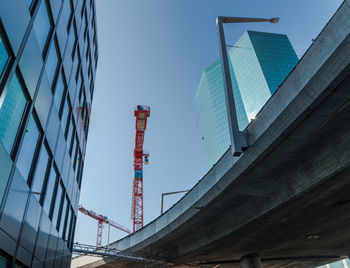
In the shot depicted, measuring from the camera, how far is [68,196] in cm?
2122

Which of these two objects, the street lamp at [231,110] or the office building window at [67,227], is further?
the office building window at [67,227]

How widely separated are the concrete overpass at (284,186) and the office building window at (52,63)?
11173mm

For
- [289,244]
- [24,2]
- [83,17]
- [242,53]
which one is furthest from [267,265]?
[242,53]

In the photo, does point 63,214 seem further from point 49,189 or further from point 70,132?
point 70,132

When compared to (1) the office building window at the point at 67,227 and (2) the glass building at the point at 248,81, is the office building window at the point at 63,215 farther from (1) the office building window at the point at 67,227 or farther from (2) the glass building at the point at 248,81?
(2) the glass building at the point at 248,81

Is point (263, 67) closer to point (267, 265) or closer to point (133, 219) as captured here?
point (133, 219)

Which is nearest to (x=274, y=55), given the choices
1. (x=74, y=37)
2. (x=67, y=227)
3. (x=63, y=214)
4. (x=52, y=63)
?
(x=74, y=37)

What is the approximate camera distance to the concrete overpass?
37.2ft

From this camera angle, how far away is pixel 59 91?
58.2 ft

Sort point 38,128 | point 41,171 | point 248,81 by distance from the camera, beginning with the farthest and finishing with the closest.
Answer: point 248,81 < point 41,171 < point 38,128

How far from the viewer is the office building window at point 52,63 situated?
15.1 m

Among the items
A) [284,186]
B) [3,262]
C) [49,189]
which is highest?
[49,189]

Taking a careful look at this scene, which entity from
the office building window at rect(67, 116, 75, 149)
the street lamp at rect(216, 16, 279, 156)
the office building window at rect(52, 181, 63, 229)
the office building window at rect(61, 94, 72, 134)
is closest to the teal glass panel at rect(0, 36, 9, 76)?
the office building window at rect(61, 94, 72, 134)

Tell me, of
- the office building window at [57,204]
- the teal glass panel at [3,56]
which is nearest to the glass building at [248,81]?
the office building window at [57,204]
